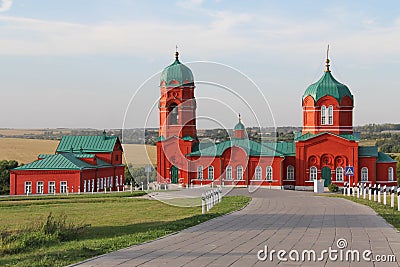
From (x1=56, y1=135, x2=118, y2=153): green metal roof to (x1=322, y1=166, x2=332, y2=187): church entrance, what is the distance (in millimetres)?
22881

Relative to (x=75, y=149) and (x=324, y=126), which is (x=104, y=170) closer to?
(x=75, y=149)

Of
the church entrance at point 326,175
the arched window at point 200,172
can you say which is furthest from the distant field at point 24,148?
the church entrance at point 326,175

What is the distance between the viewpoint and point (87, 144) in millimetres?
69000

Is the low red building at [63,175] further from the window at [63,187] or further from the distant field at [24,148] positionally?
the distant field at [24,148]

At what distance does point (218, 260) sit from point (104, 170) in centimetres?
5397

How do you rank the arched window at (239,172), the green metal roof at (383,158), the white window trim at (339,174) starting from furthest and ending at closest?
1. the green metal roof at (383,158)
2. the white window trim at (339,174)
3. the arched window at (239,172)

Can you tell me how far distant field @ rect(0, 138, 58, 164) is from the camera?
8607 centimetres

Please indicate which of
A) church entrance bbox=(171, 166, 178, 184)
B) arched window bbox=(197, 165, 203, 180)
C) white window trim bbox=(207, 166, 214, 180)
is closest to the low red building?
church entrance bbox=(171, 166, 178, 184)

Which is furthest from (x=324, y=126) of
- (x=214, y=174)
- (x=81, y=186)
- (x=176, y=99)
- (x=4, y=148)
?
(x=4, y=148)

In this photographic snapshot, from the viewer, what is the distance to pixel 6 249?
14781 millimetres

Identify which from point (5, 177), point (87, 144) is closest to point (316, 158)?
point (87, 144)

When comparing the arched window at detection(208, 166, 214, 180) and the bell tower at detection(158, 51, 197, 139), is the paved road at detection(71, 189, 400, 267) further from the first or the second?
the arched window at detection(208, 166, 214, 180)

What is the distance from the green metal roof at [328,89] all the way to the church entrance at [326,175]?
21.6ft

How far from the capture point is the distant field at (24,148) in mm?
86069
